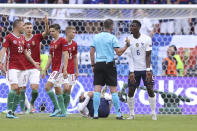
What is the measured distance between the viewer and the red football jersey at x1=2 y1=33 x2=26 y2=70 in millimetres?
11031

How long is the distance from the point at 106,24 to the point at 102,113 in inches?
72.4

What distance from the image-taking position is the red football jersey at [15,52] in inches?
434

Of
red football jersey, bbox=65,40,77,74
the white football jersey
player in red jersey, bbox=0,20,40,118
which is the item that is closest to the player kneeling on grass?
red football jersey, bbox=65,40,77,74

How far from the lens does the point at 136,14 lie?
45.9ft

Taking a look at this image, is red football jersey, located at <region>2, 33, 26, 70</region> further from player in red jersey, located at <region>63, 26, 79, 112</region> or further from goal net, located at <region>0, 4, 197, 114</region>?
goal net, located at <region>0, 4, 197, 114</region>

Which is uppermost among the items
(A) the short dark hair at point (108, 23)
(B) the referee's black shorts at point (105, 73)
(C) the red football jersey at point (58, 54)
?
(A) the short dark hair at point (108, 23)

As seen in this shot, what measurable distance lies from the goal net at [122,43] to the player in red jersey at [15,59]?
7.32 feet

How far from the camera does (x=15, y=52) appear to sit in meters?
11.2

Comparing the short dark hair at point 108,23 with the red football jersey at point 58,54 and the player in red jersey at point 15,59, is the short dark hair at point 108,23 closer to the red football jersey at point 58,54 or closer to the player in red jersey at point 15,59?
the red football jersey at point 58,54

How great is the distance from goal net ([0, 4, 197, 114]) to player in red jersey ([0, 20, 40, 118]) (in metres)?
2.23

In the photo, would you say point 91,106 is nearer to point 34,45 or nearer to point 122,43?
point 34,45

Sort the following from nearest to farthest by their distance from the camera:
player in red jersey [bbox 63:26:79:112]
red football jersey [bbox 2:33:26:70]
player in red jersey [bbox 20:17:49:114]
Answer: red football jersey [bbox 2:33:26:70], player in red jersey [bbox 20:17:49:114], player in red jersey [bbox 63:26:79:112]

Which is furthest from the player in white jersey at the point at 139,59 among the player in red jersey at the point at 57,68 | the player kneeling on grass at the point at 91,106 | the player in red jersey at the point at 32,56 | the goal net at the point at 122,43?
the goal net at the point at 122,43

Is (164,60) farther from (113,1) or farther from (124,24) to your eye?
(113,1)
